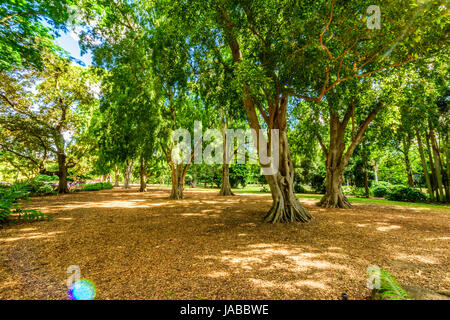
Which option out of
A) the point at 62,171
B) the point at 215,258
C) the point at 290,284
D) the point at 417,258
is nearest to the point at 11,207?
the point at 215,258

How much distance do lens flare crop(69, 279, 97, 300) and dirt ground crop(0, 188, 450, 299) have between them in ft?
0.30

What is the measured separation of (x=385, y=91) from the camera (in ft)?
27.5

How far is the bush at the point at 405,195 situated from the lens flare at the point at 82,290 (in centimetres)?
2049

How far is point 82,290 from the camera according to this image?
2.55 metres

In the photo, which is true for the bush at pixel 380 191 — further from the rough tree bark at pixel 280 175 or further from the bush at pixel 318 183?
the rough tree bark at pixel 280 175

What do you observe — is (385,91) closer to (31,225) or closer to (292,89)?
(292,89)

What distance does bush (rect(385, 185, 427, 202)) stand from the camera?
1480 centimetres

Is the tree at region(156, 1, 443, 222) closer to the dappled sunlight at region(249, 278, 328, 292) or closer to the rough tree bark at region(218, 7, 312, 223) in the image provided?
the rough tree bark at region(218, 7, 312, 223)

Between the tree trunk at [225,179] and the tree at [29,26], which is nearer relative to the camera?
the tree at [29,26]

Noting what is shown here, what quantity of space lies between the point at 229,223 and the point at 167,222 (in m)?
2.13

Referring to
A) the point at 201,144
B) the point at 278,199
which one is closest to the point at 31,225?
the point at 278,199

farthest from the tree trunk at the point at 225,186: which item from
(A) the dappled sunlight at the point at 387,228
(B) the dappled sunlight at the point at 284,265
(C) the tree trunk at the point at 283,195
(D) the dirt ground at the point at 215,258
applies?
(B) the dappled sunlight at the point at 284,265

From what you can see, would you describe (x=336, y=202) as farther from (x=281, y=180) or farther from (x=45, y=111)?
(x=45, y=111)

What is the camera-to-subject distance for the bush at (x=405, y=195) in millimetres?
14805
